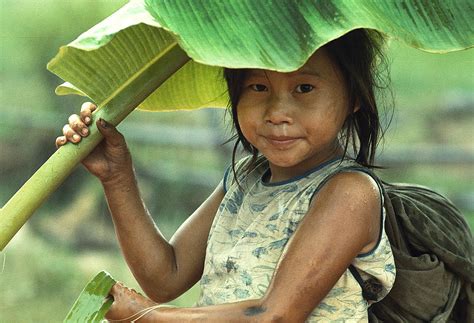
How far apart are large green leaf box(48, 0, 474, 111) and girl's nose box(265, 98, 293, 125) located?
0.24 meters

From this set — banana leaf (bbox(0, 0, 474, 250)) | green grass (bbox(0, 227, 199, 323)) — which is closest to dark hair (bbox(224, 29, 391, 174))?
banana leaf (bbox(0, 0, 474, 250))

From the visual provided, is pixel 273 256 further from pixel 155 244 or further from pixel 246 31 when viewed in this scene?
pixel 246 31

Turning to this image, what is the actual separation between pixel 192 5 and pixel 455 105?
5.98 meters

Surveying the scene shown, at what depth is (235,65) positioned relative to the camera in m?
1.74

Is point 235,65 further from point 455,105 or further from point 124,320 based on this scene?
point 455,105

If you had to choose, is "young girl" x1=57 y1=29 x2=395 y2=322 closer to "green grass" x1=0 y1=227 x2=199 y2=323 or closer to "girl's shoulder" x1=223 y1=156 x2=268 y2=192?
"girl's shoulder" x1=223 y1=156 x2=268 y2=192

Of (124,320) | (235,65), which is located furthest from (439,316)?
(235,65)

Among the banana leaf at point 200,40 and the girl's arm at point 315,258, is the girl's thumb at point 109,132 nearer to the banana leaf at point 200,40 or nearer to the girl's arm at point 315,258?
the banana leaf at point 200,40

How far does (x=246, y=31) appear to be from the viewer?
1804mm

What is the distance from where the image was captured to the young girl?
2.00 metres

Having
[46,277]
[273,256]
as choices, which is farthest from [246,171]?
[46,277]

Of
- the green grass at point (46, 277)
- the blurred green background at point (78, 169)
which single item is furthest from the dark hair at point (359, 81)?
the blurred green background at point (78, 169)

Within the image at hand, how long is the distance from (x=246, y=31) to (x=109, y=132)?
0.44 m

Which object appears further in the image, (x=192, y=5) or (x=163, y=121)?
(x=163, y=121)
